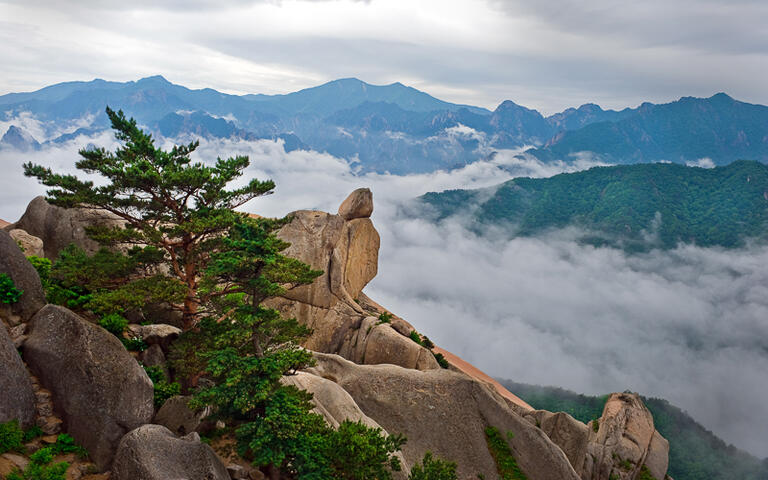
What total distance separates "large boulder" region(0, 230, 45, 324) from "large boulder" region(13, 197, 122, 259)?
49.1 ft

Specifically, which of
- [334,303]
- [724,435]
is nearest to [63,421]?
[334,303]

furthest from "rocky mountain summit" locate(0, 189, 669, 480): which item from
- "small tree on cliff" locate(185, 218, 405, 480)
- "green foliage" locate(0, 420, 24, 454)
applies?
"small tree on cliff" locate(185, 218, 405, 480)

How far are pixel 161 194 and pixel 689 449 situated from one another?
288 ft

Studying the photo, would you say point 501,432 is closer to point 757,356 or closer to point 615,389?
point 615,389

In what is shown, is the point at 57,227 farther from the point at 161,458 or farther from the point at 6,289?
the point at 161,458

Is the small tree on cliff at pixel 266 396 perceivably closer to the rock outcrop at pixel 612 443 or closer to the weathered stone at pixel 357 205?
the rock outcrop at pixel 612 443

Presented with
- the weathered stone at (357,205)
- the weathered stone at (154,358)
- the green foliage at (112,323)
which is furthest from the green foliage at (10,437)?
the weathered stone at (357,205)

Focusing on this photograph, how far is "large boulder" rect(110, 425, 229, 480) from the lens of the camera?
15.0m

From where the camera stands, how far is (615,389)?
13988cm

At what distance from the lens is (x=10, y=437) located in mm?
14688

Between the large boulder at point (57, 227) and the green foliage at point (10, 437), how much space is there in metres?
20.9

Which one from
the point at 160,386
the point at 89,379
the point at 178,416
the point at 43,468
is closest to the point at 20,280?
the point at 89,379

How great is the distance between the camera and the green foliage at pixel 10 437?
14.5 metres

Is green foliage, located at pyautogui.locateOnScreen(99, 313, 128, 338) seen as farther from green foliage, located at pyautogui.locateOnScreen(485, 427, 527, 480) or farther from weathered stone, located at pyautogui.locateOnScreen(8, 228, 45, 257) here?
green foliage, located at pyautogui.locateOnScreen(485, 427, 527, 480)
